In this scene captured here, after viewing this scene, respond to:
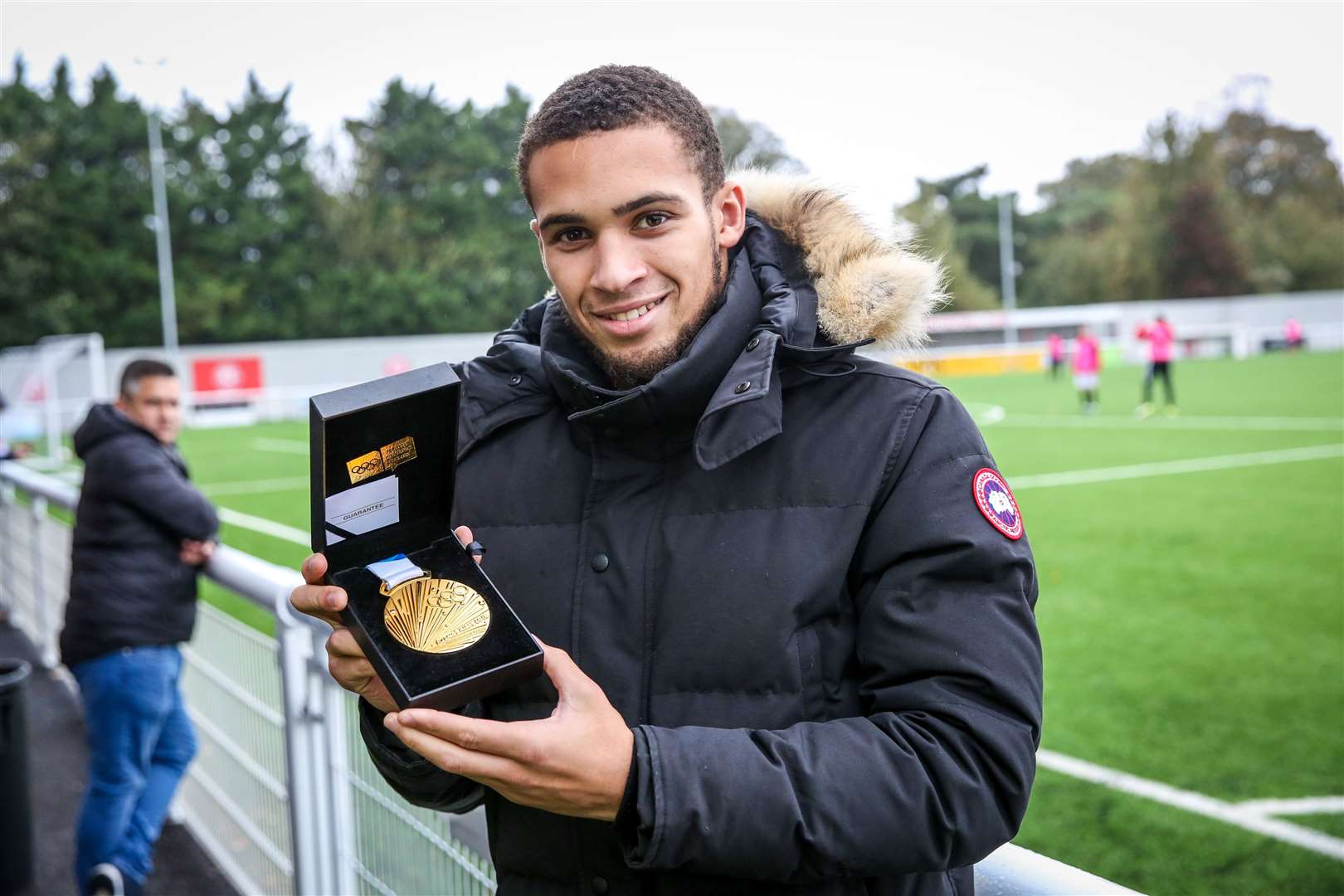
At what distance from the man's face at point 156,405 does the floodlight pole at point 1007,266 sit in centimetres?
4710

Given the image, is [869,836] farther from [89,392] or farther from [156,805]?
[89,392]

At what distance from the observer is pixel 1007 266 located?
2169 inches

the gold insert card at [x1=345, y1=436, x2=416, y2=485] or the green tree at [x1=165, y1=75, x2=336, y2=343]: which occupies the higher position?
the green tree at [x1=165, y1=75, x2=336, y2=343]

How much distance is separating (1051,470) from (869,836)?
14.1 metres

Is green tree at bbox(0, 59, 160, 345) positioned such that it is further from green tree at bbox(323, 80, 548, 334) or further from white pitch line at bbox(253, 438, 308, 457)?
white pitch line at bbox(253, 438, 308, 457)

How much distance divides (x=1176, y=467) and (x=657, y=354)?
46.5 feet

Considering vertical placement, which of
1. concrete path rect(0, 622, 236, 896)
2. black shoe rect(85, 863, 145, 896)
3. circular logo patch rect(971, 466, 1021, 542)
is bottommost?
concrete path rect(0, 622, 236, 896)

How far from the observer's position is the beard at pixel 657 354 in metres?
1.59

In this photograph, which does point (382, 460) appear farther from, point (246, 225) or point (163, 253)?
point (246, 225)

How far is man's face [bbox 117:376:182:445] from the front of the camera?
14.1 ft

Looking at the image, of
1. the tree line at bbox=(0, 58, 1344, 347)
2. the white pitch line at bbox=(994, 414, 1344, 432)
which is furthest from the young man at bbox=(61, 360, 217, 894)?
the tree line at bbox=(0, 58, 1344, 347)

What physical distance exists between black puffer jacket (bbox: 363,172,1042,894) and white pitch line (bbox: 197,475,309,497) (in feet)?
53.4

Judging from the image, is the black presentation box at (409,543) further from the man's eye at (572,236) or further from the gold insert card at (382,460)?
the man's eye at (572,236)

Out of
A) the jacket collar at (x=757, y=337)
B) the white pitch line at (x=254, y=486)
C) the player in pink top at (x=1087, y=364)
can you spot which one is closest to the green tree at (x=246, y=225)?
the white pitch line at (x=254, y=486)
